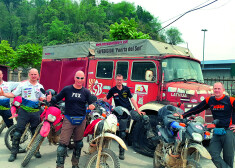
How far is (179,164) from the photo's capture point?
12.8 feet

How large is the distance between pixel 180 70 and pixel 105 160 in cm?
354

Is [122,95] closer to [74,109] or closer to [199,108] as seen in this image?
[74,109]

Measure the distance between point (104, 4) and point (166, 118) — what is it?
77504 millimetres

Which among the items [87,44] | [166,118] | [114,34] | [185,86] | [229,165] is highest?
[114,34]

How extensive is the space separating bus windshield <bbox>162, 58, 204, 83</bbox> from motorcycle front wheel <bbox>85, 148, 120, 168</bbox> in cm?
298

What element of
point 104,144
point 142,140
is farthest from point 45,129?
point 142,140

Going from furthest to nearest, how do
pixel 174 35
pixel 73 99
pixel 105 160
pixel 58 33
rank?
pixel 174 35 → pixel 58 33 → pixel 73 99 → pixel 105 160

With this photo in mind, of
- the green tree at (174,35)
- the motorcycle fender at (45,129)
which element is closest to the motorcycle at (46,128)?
the motorcycle fender at (45,129)

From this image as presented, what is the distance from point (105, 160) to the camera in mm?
3777

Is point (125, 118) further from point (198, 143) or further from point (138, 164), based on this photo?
point (198, 143)

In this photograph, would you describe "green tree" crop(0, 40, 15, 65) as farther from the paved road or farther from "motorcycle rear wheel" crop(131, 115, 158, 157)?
"motorcycle rear wheel" crop(131, 115, 158, 157)

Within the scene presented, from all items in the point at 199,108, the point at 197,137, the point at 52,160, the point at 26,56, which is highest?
the point at 26,56

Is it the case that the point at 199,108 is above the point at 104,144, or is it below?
above

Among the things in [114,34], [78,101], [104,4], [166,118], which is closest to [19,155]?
[78,101]
